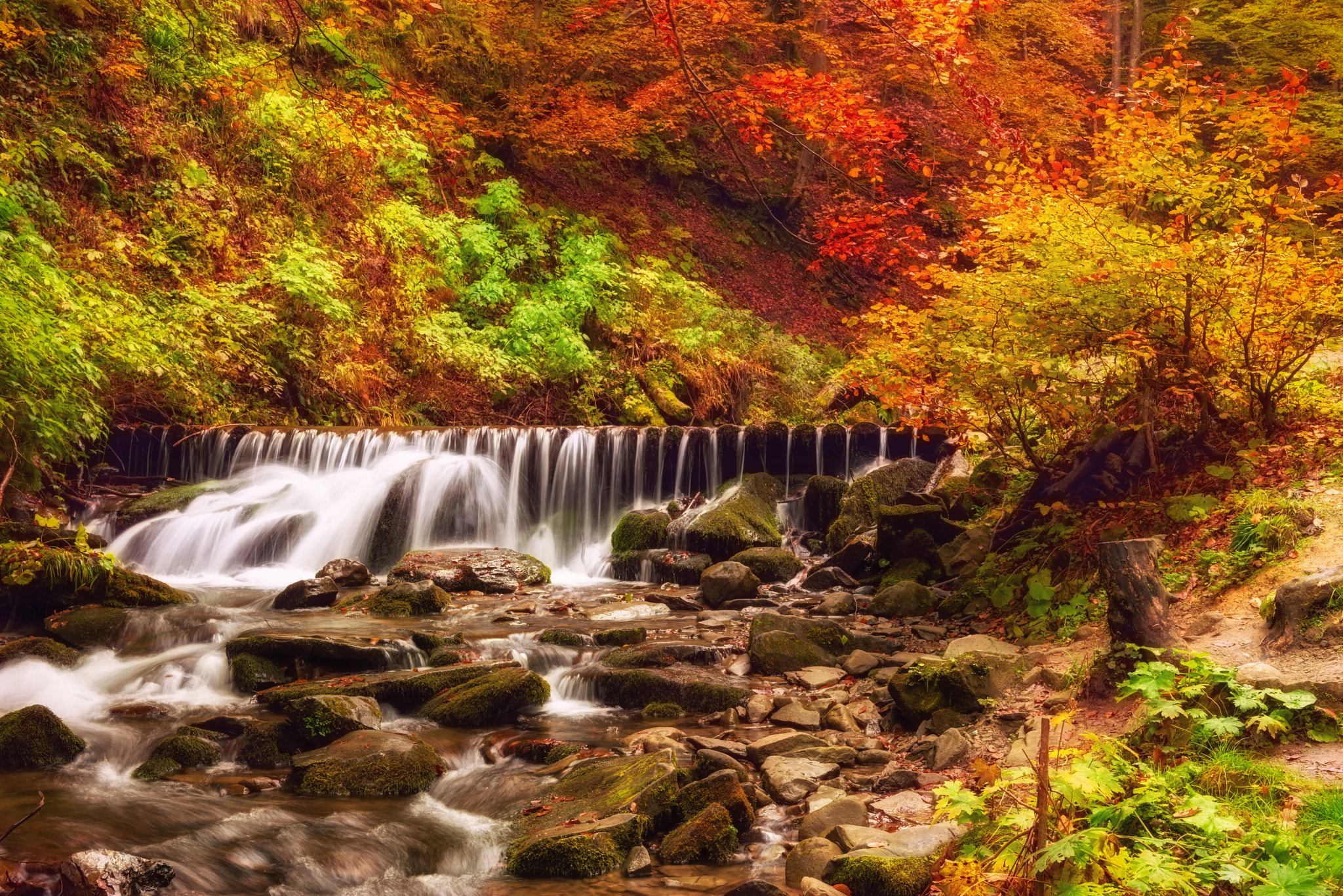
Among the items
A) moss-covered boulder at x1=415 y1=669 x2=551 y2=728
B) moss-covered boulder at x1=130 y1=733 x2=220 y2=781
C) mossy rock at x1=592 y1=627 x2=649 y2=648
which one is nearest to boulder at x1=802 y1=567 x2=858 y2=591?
mossy rock at x1=592 y1=627 x2=649 y2=648

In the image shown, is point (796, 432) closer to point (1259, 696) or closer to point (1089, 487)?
point (1089, 487)

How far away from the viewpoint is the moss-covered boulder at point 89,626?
7.42 m

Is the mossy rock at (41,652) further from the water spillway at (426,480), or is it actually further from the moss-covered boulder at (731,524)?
the moss-covered boulder at (731,524)

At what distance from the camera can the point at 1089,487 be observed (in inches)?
295

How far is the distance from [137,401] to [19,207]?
137 inches

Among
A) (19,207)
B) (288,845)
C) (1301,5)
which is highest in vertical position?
(1301,5)

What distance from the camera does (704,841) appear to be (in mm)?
4367

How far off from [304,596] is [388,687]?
3.33 metres

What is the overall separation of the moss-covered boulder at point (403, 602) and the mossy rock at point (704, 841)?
535 centimetres

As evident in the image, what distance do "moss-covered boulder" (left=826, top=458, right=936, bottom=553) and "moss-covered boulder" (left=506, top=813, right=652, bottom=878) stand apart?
24.8ft

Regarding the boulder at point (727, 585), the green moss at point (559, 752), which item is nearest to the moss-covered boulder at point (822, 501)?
the boulder at point (727, 585)

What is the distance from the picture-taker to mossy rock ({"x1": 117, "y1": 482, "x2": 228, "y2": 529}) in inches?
431

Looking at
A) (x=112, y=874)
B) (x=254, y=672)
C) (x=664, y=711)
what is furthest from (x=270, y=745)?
(x=664, y=711)

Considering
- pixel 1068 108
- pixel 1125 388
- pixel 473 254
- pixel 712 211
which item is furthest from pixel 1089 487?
pixel 712 211
